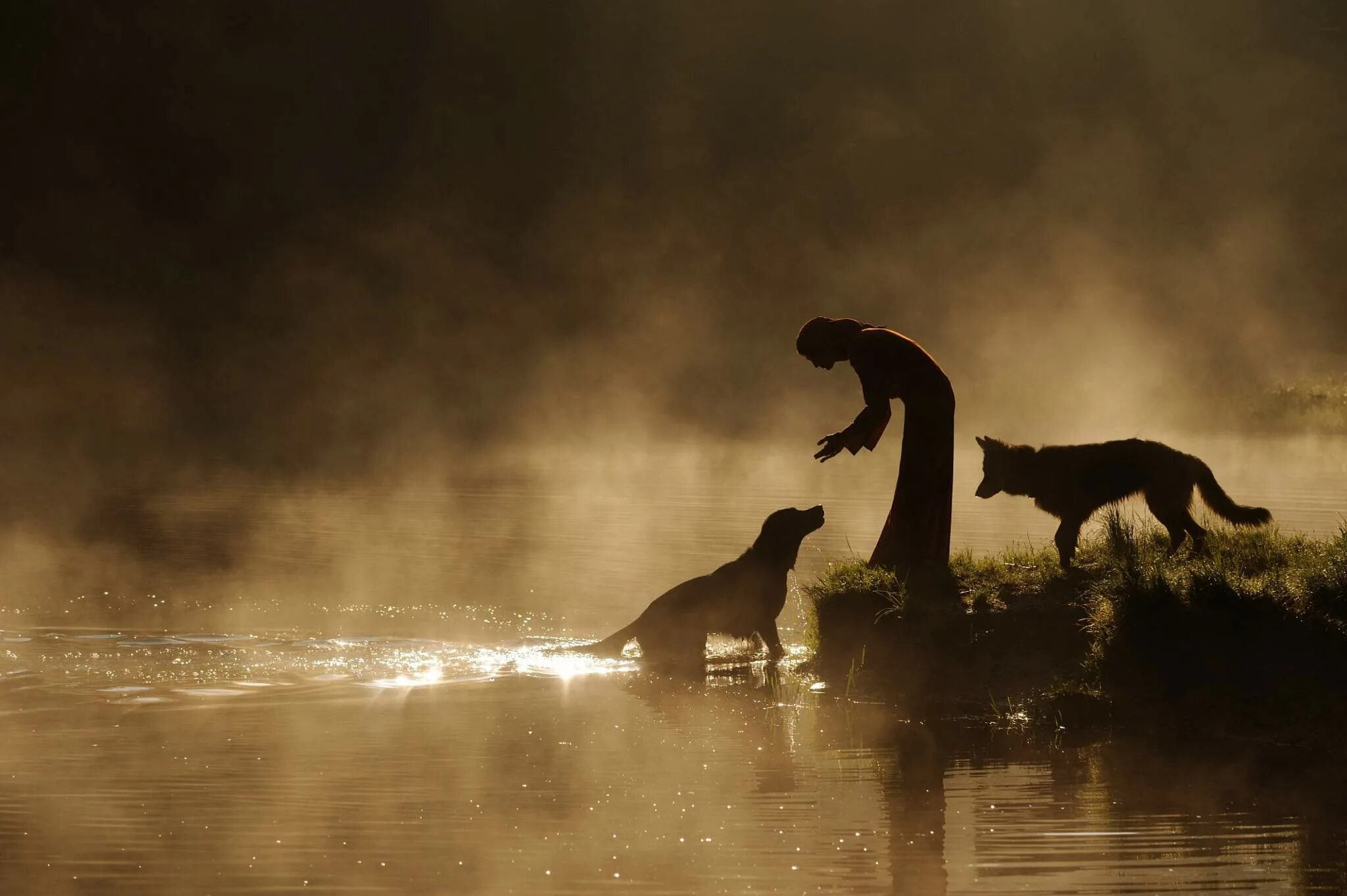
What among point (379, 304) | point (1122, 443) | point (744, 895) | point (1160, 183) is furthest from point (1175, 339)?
point (744, 895)

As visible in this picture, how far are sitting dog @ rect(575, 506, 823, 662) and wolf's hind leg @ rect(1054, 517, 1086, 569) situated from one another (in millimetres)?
2519

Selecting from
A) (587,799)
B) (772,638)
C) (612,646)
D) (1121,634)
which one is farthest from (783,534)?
(587,799)

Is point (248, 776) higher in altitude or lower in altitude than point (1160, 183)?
lower

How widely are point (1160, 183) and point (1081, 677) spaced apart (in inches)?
5755

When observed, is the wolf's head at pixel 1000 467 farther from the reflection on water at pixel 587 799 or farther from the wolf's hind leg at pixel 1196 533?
the reflection on water at pixel 587 799

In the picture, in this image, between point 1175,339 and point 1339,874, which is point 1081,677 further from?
point 1175,339

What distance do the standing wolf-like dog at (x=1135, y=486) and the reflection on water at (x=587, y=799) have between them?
2709mm

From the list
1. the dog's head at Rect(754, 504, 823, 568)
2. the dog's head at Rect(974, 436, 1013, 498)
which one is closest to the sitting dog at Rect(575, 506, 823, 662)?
the dog's head at Rect(754, 504, 823, 568)

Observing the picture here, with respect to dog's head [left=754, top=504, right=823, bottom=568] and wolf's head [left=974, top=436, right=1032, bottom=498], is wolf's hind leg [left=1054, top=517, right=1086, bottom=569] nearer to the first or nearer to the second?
wolf's head [left=974, top=436, right=1032, bottom=498]

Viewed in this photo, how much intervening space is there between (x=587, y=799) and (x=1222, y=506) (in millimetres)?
6939

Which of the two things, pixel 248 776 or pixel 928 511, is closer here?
pixel 248 776

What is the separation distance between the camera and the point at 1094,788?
9.91m

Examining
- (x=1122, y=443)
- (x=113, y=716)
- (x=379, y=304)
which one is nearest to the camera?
(x=113, y=716)

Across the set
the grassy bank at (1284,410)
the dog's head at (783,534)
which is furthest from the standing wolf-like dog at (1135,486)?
the grassy bank at (1284,410)
